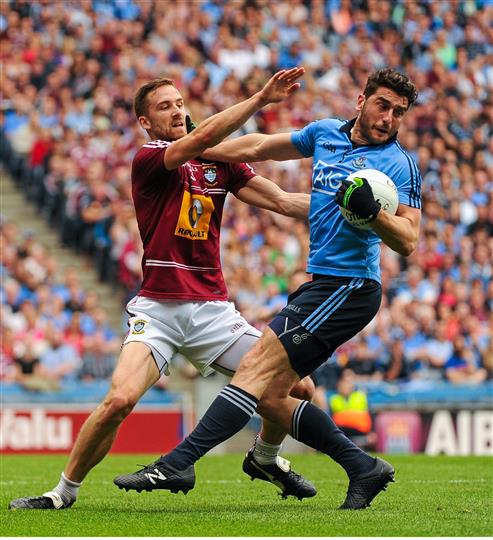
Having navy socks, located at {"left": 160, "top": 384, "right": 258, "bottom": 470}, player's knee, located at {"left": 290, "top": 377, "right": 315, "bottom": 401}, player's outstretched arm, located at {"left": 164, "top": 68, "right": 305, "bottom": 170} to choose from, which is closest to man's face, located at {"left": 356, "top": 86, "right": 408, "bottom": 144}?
player's outstretched arm, located at {"left": 164, "top": 68, "right": 305, "bottom": 170}

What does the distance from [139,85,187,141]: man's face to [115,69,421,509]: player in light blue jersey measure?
3.09 feet

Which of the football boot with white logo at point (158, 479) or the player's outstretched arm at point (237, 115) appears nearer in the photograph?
the football boot with white logo at point (158, 479)

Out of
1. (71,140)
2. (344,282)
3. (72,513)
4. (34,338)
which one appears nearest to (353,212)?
(344,282)

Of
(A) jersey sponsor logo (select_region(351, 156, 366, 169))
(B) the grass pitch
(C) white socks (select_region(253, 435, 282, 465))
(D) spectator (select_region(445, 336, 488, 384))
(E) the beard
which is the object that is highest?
(E) the beard

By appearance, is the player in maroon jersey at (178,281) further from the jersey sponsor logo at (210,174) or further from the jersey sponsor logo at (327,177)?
the jersey sponsor logo at (327,177)

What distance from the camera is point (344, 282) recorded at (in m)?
7.50

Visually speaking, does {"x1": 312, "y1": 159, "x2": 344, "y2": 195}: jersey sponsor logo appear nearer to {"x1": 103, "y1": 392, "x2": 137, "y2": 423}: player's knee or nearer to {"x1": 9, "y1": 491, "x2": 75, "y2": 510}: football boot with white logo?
{"x1": 103, "y1": 392, "x2": 137, "y2": 423}: player's knee

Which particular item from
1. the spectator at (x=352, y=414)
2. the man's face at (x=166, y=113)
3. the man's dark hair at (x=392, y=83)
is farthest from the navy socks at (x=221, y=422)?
the spectator at (x=352, y=414)

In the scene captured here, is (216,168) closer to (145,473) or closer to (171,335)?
(171,335)

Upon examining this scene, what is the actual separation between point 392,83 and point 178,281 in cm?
173

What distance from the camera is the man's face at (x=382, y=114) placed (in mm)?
7473

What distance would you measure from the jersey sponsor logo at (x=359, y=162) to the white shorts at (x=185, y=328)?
1230mm

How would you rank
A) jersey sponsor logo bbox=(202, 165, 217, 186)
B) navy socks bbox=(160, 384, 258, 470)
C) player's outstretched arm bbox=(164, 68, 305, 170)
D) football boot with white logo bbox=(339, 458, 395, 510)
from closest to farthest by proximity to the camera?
navy socks bbox=(160, 384, 258, 470), player's outstretched arm bbox=(164, 68, 305, 170), football boot with white logo bbox=(339, 458, 395, 510), jersey sponsor logo bbox=(202, 165, 217, 186)

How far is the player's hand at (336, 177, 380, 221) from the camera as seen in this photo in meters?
6.97
